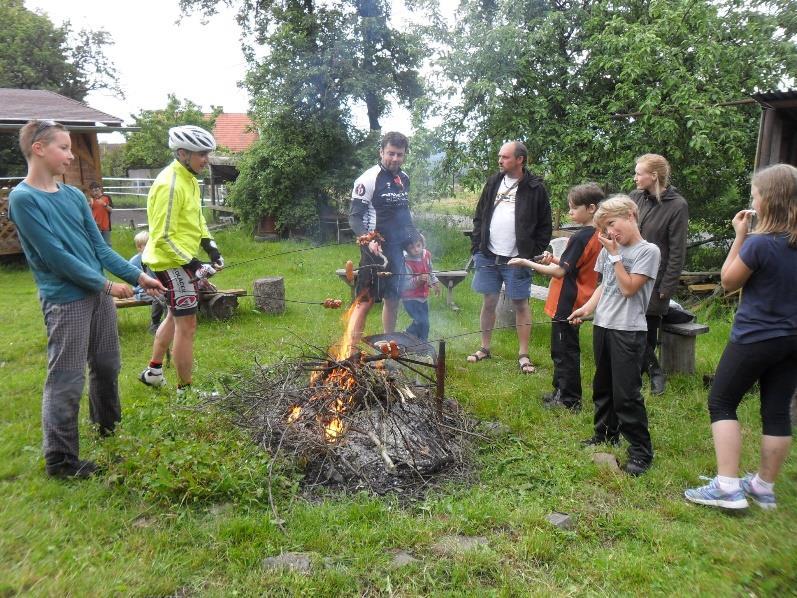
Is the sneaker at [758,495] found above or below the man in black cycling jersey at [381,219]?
below

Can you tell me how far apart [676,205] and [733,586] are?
10.2 feet

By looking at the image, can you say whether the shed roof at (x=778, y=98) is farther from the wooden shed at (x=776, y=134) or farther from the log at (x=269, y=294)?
the log at (x=269, y=294)

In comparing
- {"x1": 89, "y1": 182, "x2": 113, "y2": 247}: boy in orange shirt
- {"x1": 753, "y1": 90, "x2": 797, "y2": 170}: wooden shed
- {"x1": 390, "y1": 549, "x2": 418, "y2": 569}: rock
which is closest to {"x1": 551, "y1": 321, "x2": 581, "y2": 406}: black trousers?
{"x1": 390, "y1": 549, "x2": 418, "y2": 569}: rock

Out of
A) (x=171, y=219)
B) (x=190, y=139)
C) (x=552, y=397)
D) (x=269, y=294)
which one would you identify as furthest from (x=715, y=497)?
(x=269, y=294)

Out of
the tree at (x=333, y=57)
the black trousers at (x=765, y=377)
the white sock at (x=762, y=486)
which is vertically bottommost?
the white sock at (x=762, y=486)

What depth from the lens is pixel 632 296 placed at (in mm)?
3660

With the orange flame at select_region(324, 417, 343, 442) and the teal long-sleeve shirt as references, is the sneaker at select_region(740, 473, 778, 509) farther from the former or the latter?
the teal long-sleeve shirt

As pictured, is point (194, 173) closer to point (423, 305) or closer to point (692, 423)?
point (423, 305)

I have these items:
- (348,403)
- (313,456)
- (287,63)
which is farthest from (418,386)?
(287,63)

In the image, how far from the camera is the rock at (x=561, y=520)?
9.98 ft

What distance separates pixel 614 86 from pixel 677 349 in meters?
5.30

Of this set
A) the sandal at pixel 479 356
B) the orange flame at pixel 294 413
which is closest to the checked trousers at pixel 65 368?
the orange flame at pixel 294 413

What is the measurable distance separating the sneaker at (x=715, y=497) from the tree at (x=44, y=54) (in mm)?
30467

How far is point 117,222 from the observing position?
19.2 metres
